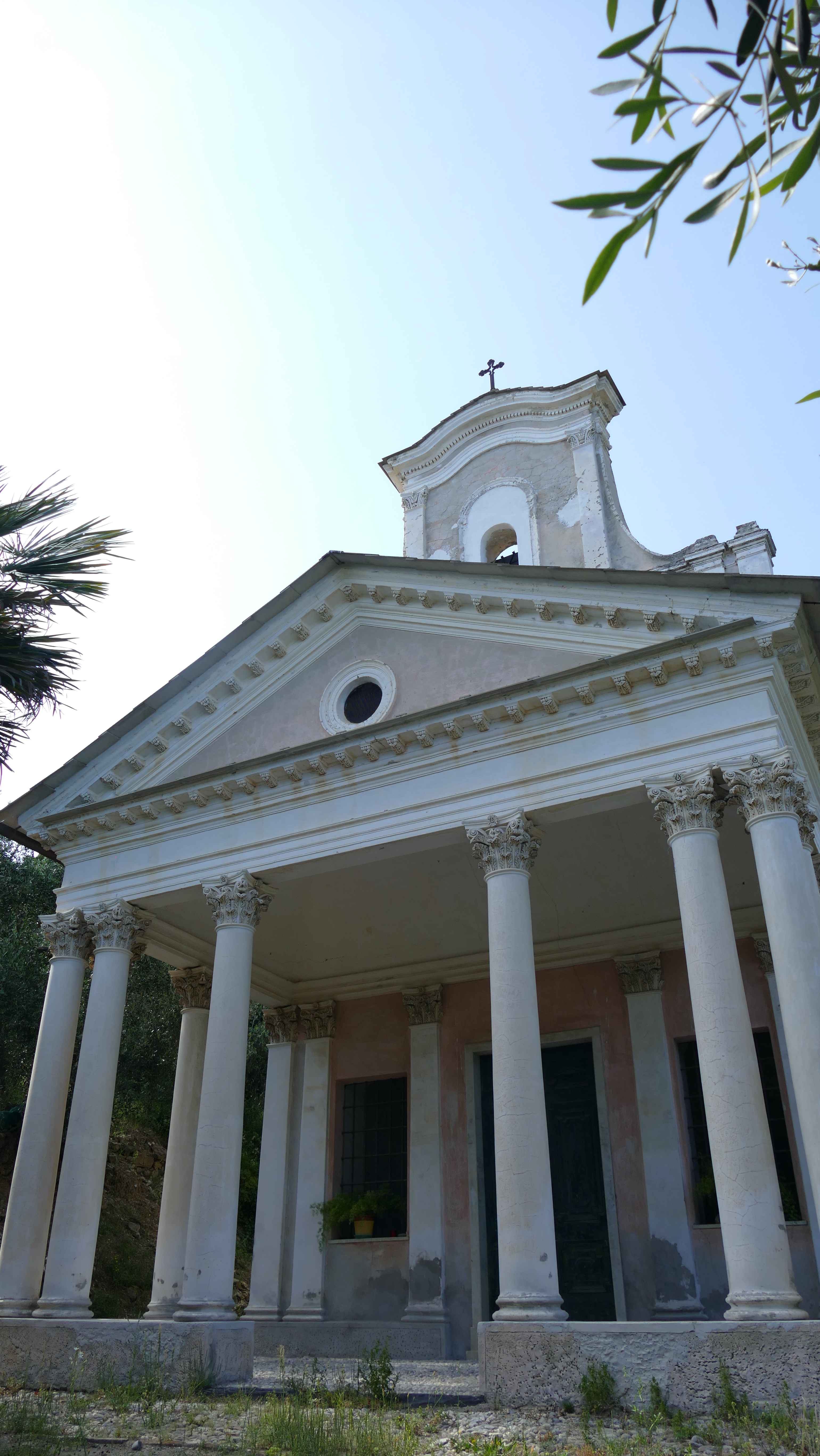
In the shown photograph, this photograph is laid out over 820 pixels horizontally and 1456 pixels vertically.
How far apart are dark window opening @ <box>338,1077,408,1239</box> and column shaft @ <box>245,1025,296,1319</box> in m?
0.90

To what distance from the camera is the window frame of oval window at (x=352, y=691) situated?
12406mm

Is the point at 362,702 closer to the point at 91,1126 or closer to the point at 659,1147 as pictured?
the point at 91,1126

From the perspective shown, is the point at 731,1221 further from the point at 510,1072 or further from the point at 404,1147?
the point at 404,1147

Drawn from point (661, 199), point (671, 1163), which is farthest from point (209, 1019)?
point (661, 199)

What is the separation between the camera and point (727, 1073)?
8.39m

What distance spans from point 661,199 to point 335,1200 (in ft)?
49.1

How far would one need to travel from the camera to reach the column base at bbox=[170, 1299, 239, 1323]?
987 cm

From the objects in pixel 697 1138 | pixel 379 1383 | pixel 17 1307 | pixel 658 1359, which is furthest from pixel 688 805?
pixel 17 1307

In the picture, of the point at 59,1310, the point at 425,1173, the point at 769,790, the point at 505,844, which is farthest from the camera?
the point at 425,1173

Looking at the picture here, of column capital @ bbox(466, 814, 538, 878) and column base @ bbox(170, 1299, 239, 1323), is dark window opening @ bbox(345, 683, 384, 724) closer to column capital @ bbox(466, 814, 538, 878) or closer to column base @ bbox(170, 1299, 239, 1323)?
column capital @ bbox(466, 814, 538, 878)

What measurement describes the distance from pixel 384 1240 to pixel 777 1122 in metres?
5.76

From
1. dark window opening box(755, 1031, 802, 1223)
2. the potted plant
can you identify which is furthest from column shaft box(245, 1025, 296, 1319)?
dark window opening box(755, 1031, 802, 1223)

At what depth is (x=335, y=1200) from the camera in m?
15.0

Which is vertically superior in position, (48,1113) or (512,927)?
(512,927)
